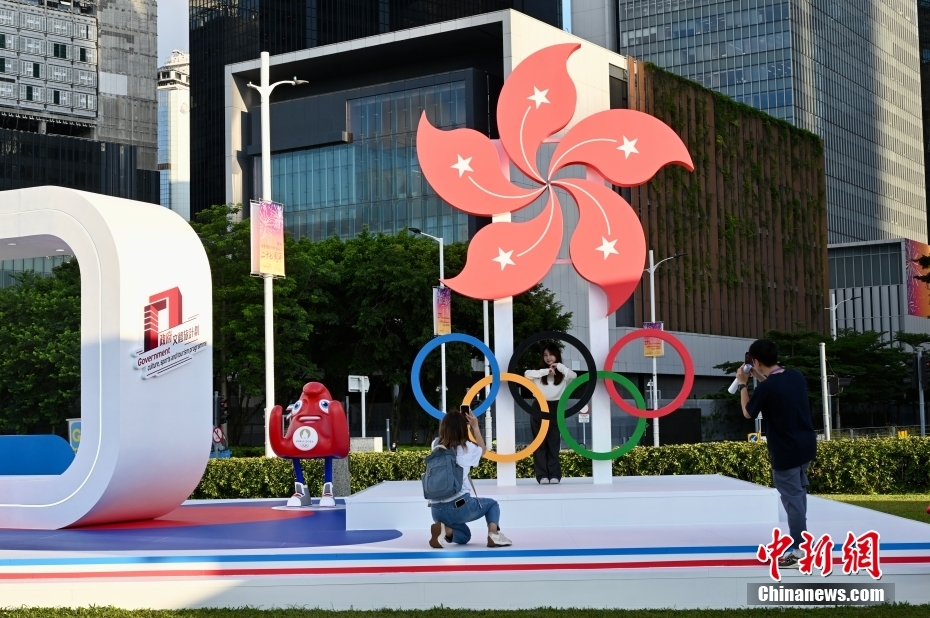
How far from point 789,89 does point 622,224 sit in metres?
100

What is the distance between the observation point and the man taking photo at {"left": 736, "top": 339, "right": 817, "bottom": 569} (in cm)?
1045

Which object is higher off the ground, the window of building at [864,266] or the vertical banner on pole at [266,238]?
the window of building at [864,266]

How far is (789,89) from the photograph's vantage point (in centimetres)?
11125

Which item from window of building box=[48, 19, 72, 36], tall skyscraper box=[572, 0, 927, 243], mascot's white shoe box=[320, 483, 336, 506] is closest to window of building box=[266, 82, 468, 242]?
tall skyscraper box=[572, 0, 927, 243]

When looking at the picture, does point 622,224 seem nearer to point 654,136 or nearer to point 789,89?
point 654,136

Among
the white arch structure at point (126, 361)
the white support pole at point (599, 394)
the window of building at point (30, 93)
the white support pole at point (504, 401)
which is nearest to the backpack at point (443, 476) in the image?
the white arch structure at point (126, 361)

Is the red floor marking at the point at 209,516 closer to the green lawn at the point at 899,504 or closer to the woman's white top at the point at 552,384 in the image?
the woman's white top at the point at 552,384

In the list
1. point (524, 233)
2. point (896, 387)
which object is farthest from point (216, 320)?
point (896, 387)

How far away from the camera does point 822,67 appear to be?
11675cm

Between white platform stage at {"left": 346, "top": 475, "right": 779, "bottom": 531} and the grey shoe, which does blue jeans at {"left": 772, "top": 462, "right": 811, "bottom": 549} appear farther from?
white platform stage at {"left": 346, "top": 475, "right": 779, "bottom": 531}

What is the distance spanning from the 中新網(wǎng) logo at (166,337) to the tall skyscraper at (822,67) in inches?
3710

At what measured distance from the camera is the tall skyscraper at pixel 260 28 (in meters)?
105

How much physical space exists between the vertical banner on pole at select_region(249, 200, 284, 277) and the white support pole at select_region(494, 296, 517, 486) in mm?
5631

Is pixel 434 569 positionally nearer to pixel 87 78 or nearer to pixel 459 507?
pixel 459 507
